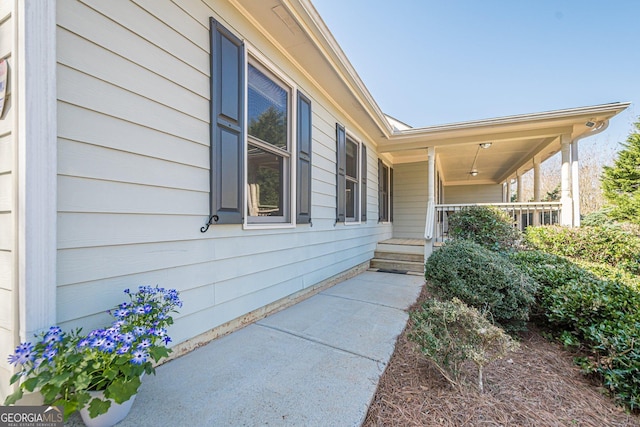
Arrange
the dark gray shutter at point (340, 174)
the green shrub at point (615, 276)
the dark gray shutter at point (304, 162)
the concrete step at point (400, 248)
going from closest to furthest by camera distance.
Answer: the green shrub at point (615, 276) < the dark gray shutter at point (304, 162) < the dark gray shutter at point (340, 174) < the concrete step at point (400, 248)

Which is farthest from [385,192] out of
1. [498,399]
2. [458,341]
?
[498,399]

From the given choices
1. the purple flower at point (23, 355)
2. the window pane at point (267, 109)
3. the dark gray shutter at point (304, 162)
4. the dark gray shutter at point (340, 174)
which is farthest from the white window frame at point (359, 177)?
the purple flower at point (23, 355)

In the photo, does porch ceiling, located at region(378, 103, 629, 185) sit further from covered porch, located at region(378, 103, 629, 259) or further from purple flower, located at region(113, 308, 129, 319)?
purple flower, located at region(113, 308, 129, 319)

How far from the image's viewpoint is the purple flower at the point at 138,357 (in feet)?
4.02

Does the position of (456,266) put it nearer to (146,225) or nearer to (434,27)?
(146,225)

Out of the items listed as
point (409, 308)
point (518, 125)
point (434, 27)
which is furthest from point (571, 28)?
point (409, 308)

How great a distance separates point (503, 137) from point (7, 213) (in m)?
6.63

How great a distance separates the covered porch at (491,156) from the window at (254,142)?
10.3ft

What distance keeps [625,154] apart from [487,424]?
1231 cm

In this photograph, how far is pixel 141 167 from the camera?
5.75ft

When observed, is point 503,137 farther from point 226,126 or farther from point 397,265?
point 226,126

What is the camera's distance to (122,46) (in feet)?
5.43

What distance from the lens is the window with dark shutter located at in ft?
7.20

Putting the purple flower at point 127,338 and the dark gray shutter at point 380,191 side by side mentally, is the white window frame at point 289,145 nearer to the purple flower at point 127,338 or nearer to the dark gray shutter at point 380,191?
the purple flower at point 127,338
